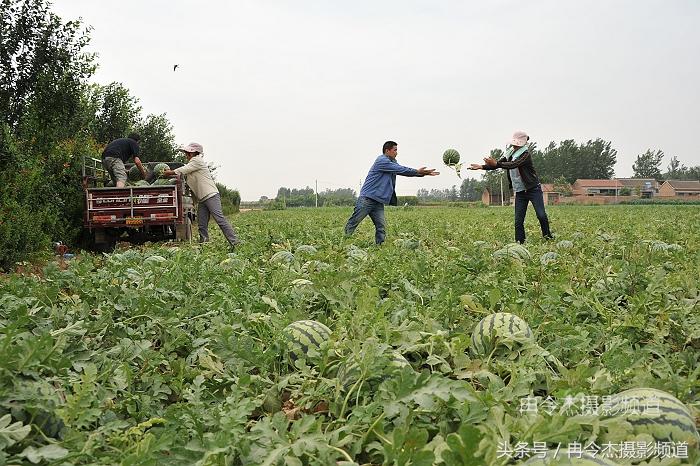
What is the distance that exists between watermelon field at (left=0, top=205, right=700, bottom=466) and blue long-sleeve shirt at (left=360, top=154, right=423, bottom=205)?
4.99 m

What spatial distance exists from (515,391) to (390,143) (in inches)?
307

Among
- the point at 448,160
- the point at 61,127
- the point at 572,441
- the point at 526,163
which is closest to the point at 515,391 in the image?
the point at 572,441

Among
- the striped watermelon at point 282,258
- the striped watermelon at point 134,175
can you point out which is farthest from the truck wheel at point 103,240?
the striped watermelon at point 282,258

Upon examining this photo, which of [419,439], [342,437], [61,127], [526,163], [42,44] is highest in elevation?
[42,44]

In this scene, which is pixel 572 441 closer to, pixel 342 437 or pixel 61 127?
pixel 342 437

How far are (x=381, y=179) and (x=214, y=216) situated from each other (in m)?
3.03

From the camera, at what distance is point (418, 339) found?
9.32ft

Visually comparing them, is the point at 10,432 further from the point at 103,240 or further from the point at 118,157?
the point at 118,157

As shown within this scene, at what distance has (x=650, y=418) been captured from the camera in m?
1.99

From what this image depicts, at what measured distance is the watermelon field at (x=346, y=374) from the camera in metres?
1.89

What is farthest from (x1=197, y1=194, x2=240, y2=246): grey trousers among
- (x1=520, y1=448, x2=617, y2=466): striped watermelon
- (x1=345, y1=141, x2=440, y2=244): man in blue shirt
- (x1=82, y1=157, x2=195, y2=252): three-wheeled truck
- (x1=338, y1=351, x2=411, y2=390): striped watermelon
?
(x1=520, y1=448, x2=617, y2=466): striped watermelon

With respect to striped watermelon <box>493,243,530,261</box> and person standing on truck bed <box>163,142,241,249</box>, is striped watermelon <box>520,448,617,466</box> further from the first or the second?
person standing on truck bed <box>163,142,241,249</box>

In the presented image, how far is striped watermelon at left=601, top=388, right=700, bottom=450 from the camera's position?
75.5 inches

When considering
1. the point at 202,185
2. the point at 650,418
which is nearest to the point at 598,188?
the point at 202,185
